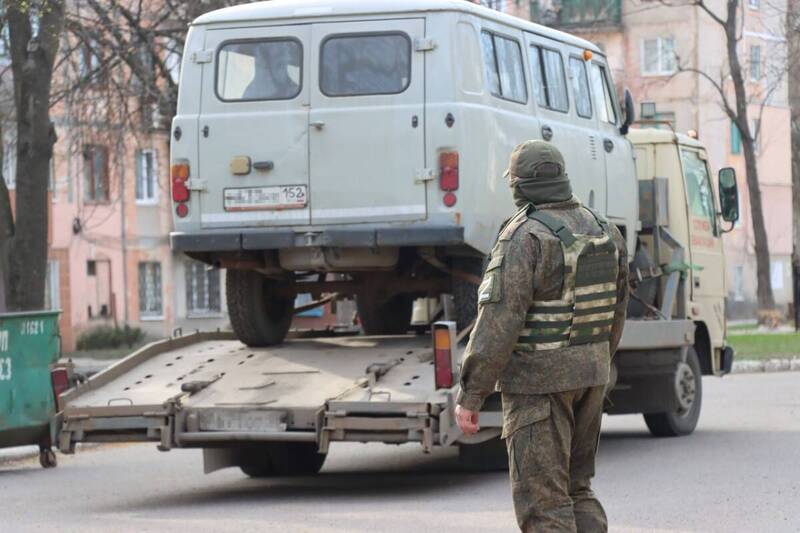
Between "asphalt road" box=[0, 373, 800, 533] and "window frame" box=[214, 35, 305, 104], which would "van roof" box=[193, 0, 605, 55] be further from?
"asphalt road" box=[0, 373, 800, 533]

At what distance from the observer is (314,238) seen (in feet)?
39.0

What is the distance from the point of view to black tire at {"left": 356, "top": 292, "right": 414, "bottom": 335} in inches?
534

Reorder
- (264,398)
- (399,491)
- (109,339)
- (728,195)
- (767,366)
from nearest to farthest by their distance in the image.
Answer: (264,398) → (399,491) → (728,195) → (767,366) → (109,339)

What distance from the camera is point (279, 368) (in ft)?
39.6

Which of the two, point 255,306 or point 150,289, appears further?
point 150,289

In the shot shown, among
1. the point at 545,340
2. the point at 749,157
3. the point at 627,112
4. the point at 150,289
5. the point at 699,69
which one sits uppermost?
the point at 699,69

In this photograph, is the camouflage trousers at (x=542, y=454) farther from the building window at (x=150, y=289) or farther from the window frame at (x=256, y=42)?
the building window at (x=150, y=289)

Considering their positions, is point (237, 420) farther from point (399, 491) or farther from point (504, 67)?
point (504, 67)

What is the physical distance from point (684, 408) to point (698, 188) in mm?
2013

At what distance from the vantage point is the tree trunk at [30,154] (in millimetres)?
21750

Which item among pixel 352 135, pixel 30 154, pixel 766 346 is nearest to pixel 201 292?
pixel 766 346

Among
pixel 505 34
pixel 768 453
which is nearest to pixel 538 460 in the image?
pixel 505 34

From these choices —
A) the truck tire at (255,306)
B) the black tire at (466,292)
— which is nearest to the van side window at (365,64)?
the black tire at (466,292)

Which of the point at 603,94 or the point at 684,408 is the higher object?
the point at 603,94
